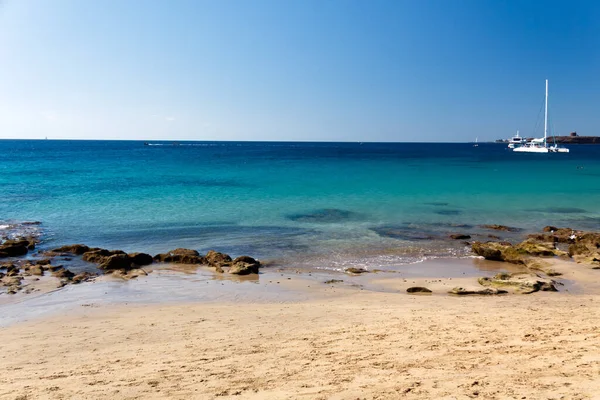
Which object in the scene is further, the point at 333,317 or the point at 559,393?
the point at 333,317

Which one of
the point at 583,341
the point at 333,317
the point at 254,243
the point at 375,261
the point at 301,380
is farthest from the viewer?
the point at 254,243

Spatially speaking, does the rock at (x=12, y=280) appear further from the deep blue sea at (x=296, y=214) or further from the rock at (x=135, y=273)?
the deep blue sea at (x=296, y=214)

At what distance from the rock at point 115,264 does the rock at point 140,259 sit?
38 centimetres

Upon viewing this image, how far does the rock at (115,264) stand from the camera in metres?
15.2

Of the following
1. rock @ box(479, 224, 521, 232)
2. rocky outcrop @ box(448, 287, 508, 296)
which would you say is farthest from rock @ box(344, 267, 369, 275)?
rock @ box(479, 224, 521, 232)

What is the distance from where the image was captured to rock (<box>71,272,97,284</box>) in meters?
13.8

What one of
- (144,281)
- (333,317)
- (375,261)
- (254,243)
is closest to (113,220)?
(254,243)

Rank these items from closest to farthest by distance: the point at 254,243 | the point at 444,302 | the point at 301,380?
the point at 301,380, the point at 444,302, the point at 254,243

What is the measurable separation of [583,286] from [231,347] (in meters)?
11.2

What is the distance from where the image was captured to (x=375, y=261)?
16.8 meters

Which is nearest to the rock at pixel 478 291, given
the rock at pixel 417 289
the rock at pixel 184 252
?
A: the rock at pixel 417 289

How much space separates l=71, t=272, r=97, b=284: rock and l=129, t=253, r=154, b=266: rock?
1.63m

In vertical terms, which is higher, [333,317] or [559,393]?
[559,393]

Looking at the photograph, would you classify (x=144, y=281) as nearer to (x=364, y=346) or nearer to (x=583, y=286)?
(x=364, y=346)
